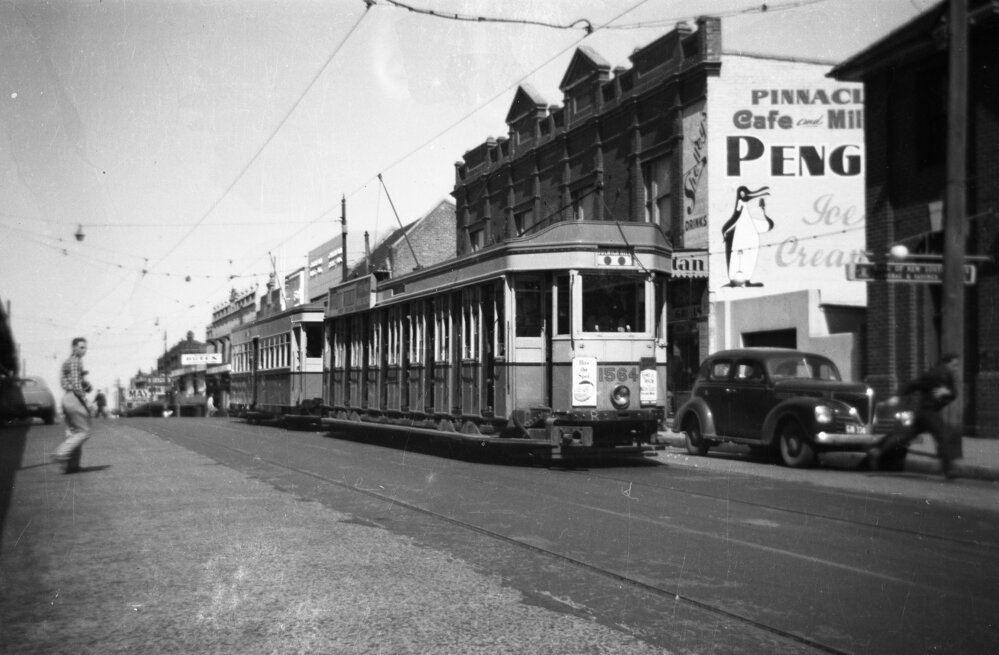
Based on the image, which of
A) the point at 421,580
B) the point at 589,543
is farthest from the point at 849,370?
the point at 421,580

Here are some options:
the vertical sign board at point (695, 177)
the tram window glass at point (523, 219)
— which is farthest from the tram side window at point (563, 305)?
the tram window glass at point (523, 219)

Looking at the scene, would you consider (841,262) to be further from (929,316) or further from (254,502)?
(254,502)

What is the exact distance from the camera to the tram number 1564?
1328cm

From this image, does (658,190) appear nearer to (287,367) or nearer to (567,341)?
(287,367)

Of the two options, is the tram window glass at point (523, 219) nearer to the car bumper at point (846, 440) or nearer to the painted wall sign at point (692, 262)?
the painted wall sign at point (692, 262)

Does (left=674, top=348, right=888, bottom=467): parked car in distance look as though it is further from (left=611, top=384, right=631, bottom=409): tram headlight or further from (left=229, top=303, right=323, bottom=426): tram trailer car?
(left=229, top=303, right=323, bottom=426): tram trailer car

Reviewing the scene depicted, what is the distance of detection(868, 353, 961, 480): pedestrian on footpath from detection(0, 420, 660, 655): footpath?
7007 mm

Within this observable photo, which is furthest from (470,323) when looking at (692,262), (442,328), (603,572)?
(692,262)

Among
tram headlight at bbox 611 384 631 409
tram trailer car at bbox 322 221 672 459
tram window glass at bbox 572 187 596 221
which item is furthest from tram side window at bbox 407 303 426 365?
tram window glass at bbox 572 187 596 221

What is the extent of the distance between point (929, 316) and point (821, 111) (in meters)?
9.39

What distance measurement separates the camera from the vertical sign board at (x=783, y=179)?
24141 millimetres

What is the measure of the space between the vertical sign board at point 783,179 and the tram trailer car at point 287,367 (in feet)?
35.4

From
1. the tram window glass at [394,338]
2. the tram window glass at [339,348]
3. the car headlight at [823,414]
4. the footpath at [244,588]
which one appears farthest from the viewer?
the tram window glass at [339,348]

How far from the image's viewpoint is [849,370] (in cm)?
1975
